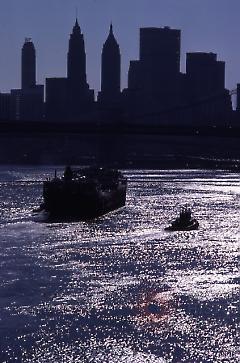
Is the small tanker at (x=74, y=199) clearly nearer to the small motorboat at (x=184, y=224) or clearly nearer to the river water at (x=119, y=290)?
the river water at (x=119, y=290)

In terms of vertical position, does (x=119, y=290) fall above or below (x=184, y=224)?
below

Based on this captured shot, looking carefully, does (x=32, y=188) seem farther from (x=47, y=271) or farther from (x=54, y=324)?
(x=54, y=324)

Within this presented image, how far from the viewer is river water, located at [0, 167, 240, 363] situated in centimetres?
2025

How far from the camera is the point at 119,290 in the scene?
25.7 meters

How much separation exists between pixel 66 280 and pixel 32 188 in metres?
41.6

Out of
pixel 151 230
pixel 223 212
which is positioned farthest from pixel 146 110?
pixel 151 230

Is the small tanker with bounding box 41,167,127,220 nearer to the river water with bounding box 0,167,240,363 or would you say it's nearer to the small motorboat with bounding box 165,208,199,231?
the river water with bounding box 0,167,240,363

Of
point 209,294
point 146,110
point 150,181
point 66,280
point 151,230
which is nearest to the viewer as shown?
point 209,294

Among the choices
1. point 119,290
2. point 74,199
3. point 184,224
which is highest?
point 74,199

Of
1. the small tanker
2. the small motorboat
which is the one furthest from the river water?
the small tanker

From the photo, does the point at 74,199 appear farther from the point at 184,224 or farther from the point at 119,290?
the point at 119,290

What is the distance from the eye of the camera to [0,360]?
19.2m

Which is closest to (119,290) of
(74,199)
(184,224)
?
(184,224)

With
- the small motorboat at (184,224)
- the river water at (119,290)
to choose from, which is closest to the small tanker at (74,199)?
the river water at (119,290)
